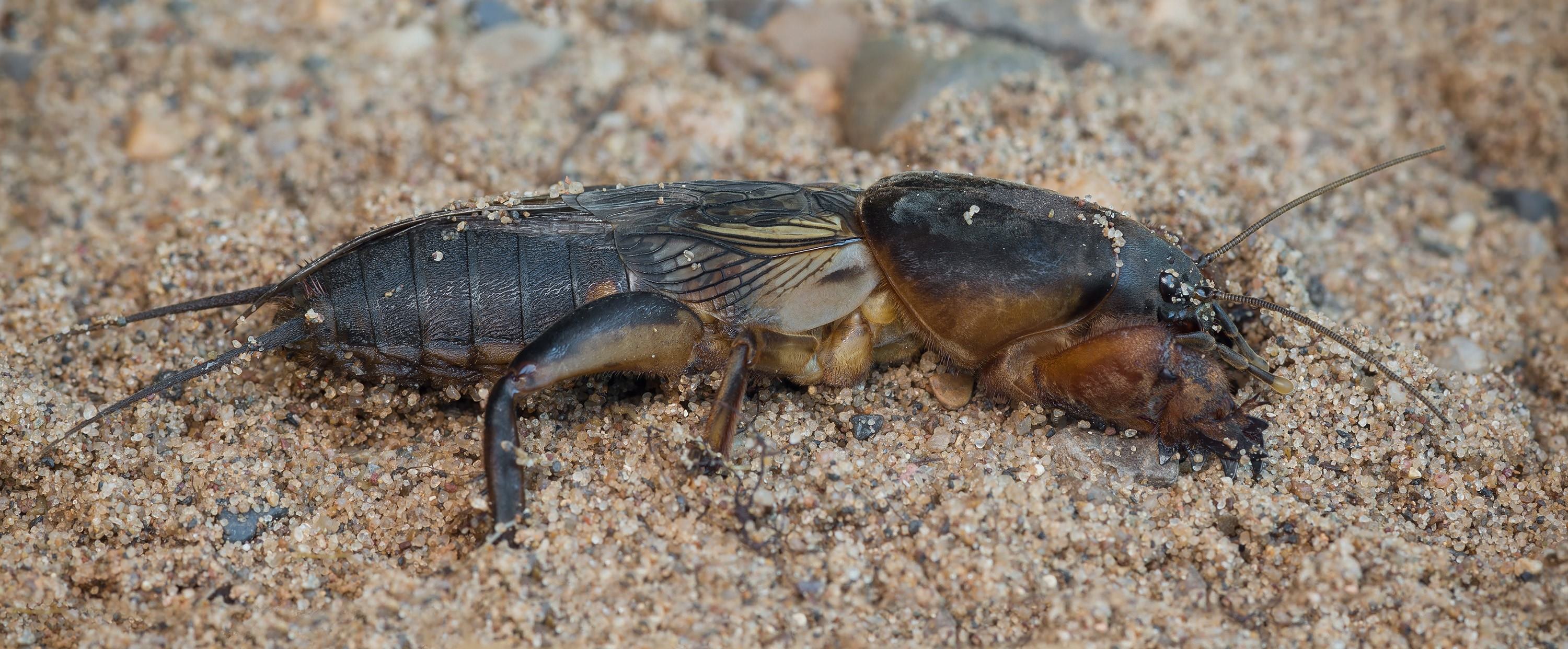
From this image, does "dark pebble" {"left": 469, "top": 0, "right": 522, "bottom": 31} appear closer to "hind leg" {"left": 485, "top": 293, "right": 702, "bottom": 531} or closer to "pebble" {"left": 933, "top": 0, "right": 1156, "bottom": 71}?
"pebble" {"left": 933, "top": 0, "right": 1156, "bottom": 71}

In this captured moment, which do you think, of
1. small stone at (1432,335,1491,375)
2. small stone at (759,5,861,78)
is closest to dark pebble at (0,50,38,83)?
small stone at (759,5,861,78)

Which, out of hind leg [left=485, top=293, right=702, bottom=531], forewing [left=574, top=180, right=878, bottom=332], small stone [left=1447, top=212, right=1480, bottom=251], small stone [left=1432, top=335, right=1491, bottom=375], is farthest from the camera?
small stone [left=1447, top=212, right=1480, bottom=251]

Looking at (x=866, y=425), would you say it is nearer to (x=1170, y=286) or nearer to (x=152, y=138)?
(x=1170, y=286)

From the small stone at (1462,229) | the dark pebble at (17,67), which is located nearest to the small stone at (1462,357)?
the small stone at (1462,229)

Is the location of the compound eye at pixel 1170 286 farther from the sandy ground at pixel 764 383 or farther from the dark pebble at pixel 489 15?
the dark pebble at pixel 489 15

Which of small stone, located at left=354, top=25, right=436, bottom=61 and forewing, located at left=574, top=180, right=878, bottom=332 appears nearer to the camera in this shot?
forewing, located at left=574, top=180, right=878, bottom=332

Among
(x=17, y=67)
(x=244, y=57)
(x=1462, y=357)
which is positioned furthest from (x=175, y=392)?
(x=1462, y=357)

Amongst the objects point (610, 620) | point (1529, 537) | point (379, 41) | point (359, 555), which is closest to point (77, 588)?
point (359, 555)

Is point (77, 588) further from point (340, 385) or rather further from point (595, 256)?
point (595, 256)
